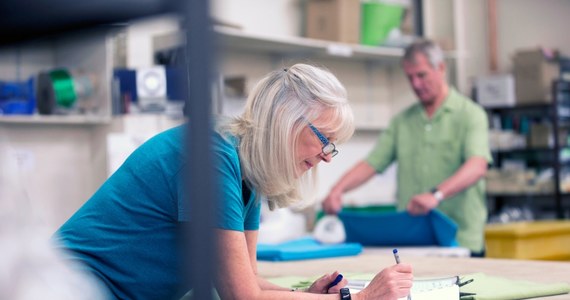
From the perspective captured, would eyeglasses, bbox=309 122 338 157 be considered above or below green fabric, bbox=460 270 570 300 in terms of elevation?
above

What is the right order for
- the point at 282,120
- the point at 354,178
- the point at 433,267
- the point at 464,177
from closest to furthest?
the point at 282,120, the point at 433,267, the point at 464,177, the point at 354,178

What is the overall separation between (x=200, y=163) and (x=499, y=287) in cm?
136

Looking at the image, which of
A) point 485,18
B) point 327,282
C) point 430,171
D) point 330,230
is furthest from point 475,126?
point 485,18

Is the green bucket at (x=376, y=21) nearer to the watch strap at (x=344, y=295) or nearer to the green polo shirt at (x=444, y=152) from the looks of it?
the green polo shirt at (x=444, y=152)

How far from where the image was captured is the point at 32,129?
4336 mm

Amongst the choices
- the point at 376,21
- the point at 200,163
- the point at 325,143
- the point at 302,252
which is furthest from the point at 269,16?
the point at 200,163

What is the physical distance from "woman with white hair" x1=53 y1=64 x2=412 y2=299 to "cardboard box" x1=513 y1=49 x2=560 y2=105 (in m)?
5.47

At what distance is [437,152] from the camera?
12.8ft

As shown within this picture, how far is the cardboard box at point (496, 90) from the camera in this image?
6895 mm

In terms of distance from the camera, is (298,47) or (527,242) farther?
(298,47)

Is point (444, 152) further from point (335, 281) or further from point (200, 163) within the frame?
point (200, 163)

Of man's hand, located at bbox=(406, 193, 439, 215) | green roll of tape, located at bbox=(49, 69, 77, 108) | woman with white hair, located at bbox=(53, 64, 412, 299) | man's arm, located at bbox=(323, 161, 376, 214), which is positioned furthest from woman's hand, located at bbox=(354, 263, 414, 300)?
green roll of tape, located at bbox=(49, 69, 77, 108)

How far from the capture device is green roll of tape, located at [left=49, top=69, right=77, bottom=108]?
4109mm

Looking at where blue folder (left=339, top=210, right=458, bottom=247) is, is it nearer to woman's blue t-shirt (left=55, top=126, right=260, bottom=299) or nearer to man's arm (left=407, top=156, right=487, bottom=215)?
man's arm (left=407, top=156, right=487, bottom=215)
